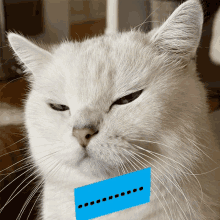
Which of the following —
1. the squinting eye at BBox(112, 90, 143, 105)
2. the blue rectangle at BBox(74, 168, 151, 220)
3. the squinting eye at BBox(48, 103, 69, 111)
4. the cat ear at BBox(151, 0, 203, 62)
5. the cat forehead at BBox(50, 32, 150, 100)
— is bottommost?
the blue rectangle at BBox(74, 168, 151, 220)

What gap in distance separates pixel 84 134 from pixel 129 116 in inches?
3.6

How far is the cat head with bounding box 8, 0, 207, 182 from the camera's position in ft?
1.44

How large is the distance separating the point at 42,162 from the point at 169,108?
29cm

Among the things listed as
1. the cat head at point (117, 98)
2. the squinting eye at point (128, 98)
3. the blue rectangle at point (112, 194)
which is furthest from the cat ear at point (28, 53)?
the blue rectangle at point (112, 194)

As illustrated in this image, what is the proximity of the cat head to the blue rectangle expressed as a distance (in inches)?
0.8

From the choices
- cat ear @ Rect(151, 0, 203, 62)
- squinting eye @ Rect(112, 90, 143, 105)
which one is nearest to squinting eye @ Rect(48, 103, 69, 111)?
squinting eye @ Rect(112, 90, 143, 105)

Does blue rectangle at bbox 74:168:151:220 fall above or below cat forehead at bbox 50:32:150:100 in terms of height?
below

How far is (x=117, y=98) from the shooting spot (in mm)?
462

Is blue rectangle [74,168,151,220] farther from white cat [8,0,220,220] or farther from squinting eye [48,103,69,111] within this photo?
squinting eye [48,103,69,111]

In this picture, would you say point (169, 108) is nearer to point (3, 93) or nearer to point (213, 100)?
point (213, 100)

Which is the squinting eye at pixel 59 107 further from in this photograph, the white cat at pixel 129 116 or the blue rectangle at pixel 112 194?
the blue rectangle at pixel 112 194

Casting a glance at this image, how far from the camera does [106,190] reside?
45 cm

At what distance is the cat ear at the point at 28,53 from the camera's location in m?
0.51

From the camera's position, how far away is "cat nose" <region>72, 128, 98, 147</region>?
1.39ft
